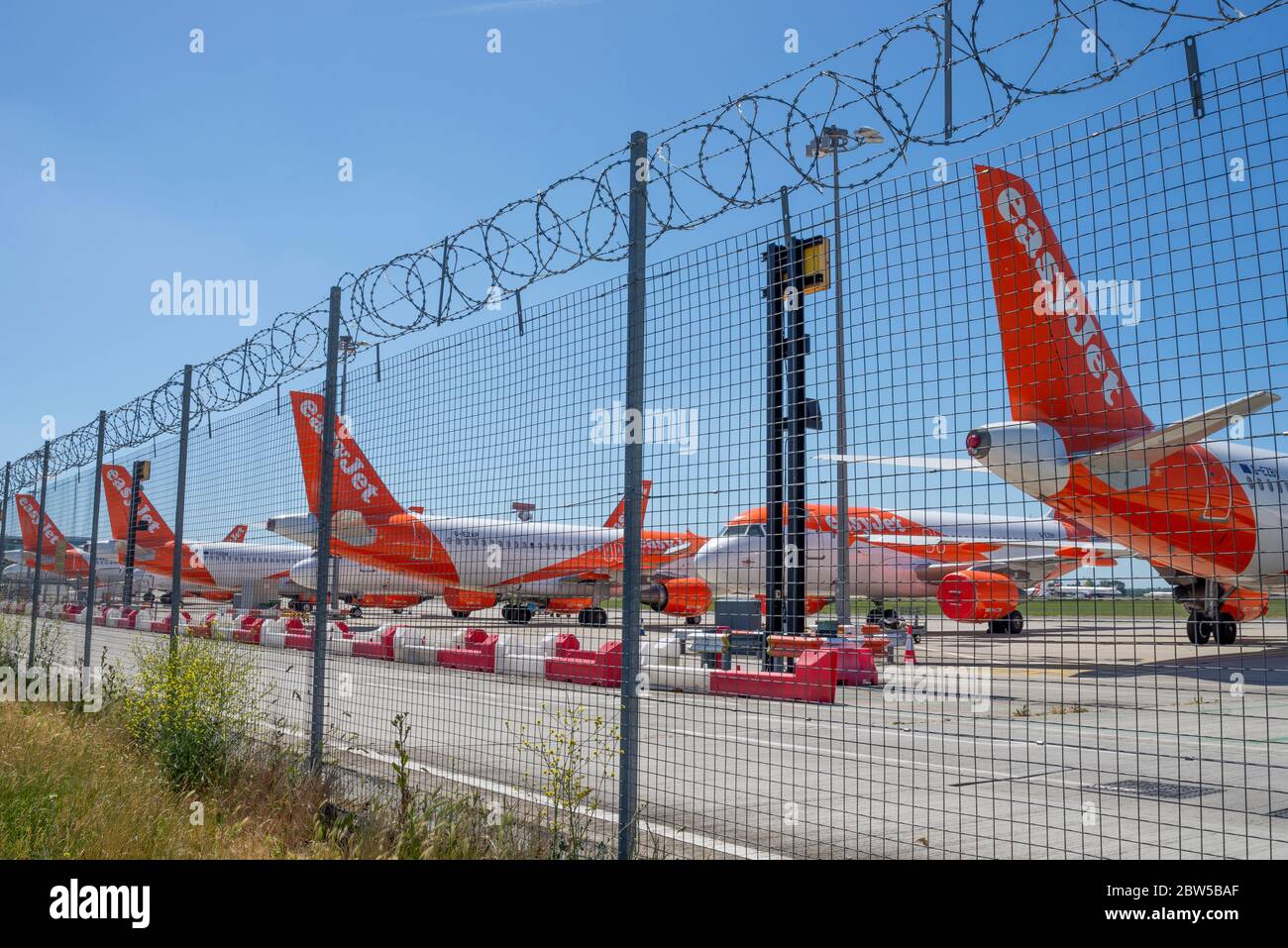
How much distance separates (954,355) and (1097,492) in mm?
1101

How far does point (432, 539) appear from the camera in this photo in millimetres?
7863

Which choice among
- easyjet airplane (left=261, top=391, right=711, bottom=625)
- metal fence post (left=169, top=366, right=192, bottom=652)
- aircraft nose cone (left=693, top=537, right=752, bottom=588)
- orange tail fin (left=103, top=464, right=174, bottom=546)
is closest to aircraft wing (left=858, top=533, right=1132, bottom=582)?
aircraft nose cone (left=693, top=537, right=752, bottom=588)

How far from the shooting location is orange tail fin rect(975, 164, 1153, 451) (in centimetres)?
379

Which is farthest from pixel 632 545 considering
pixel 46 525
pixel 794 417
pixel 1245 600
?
pixel 46 525

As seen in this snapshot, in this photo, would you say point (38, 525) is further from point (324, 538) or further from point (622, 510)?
point (622, 510)

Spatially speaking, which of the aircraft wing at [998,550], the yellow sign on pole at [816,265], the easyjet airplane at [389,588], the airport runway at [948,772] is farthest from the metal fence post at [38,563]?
the yellow sign on pole at [816,265]

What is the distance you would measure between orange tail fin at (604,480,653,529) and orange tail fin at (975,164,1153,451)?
5.76ft

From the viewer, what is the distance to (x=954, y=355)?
4.08 meters

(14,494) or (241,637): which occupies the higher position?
(14,494)

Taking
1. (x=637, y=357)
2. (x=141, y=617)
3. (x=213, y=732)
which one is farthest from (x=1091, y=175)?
(x=141, y=617)

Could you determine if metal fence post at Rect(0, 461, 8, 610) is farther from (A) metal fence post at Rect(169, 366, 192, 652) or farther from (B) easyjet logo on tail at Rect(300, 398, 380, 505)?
(B) easyjet logo on tail at Rect(300, 398, 380, 505)

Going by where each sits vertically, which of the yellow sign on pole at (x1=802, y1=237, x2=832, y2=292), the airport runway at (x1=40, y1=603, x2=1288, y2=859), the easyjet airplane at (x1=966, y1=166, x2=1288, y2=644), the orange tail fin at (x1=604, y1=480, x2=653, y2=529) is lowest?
the airport runway at (x1=40, y1=603, x2=1288, y2=859)
